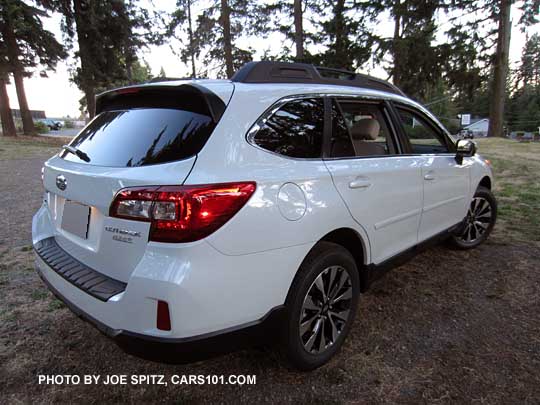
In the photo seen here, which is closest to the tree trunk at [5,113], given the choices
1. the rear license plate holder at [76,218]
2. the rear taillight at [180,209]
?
the rear license plate holder at [76,218]

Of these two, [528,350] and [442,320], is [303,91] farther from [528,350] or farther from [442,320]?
[528,350]

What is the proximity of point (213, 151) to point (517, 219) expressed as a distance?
5.21 m

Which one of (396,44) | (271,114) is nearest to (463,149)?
(271,114)

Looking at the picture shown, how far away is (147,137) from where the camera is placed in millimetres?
1913

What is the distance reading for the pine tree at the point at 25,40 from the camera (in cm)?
1527

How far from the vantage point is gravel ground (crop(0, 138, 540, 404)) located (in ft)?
6.81

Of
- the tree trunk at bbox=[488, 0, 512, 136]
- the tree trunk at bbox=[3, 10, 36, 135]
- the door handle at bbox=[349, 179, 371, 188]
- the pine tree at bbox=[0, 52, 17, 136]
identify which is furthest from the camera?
the pine tree at bbox=[0, 52, 17, 136]

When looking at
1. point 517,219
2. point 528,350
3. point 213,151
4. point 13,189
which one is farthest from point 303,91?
point 13,189

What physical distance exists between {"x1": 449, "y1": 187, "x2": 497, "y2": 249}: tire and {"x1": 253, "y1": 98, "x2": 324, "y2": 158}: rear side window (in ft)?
8.38

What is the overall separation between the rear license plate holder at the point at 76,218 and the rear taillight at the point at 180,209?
408 mm

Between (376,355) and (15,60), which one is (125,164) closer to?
(376,355)

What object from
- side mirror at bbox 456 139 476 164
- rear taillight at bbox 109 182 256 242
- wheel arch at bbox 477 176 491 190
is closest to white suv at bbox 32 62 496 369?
rear taillight at bbox 109 182 256 242

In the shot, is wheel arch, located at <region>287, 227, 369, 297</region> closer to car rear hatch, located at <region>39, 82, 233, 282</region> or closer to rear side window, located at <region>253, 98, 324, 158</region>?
rear side window, located at <region>253, 98, 324, 158</region>

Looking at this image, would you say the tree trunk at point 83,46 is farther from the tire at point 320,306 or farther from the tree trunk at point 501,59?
the tree trunk at point 501,59
